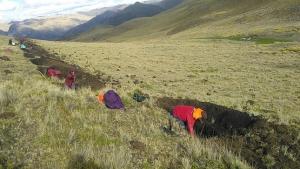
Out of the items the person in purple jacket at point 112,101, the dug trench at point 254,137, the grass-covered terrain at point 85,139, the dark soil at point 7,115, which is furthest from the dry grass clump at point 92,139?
the dug trench at point 254,137

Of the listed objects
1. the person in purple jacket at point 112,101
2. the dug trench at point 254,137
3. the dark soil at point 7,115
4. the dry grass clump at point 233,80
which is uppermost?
the dark soil at point 7,115

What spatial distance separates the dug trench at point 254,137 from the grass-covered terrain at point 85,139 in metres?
0.88

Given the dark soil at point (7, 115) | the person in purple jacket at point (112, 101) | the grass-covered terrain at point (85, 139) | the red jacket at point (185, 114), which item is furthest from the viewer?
the person in purple jacket at point (112, 101)

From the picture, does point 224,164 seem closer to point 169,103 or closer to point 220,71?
point 169,103

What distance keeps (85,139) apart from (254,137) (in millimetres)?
6558

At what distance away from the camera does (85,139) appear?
34.8 feet

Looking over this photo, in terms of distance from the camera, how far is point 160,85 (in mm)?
31016

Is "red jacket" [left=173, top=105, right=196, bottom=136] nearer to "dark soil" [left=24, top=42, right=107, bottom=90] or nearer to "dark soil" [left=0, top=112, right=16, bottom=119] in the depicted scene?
"dark soil" [left=0, top=112, right=16, bottom=119]

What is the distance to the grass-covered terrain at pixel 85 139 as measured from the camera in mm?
Answer: 8844

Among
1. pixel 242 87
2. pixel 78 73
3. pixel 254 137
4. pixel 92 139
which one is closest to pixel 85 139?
pixel 92 139

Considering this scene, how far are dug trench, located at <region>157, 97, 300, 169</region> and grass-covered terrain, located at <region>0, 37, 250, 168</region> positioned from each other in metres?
0.88

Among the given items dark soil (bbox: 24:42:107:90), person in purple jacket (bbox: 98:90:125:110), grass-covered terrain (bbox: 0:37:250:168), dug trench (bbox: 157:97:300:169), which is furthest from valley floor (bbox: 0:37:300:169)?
dark soil (bbox: 24:42:107:90)

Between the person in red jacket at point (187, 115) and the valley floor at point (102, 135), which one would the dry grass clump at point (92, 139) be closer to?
the valley floor at point (102, 135)

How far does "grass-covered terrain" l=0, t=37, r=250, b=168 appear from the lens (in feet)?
29.0
